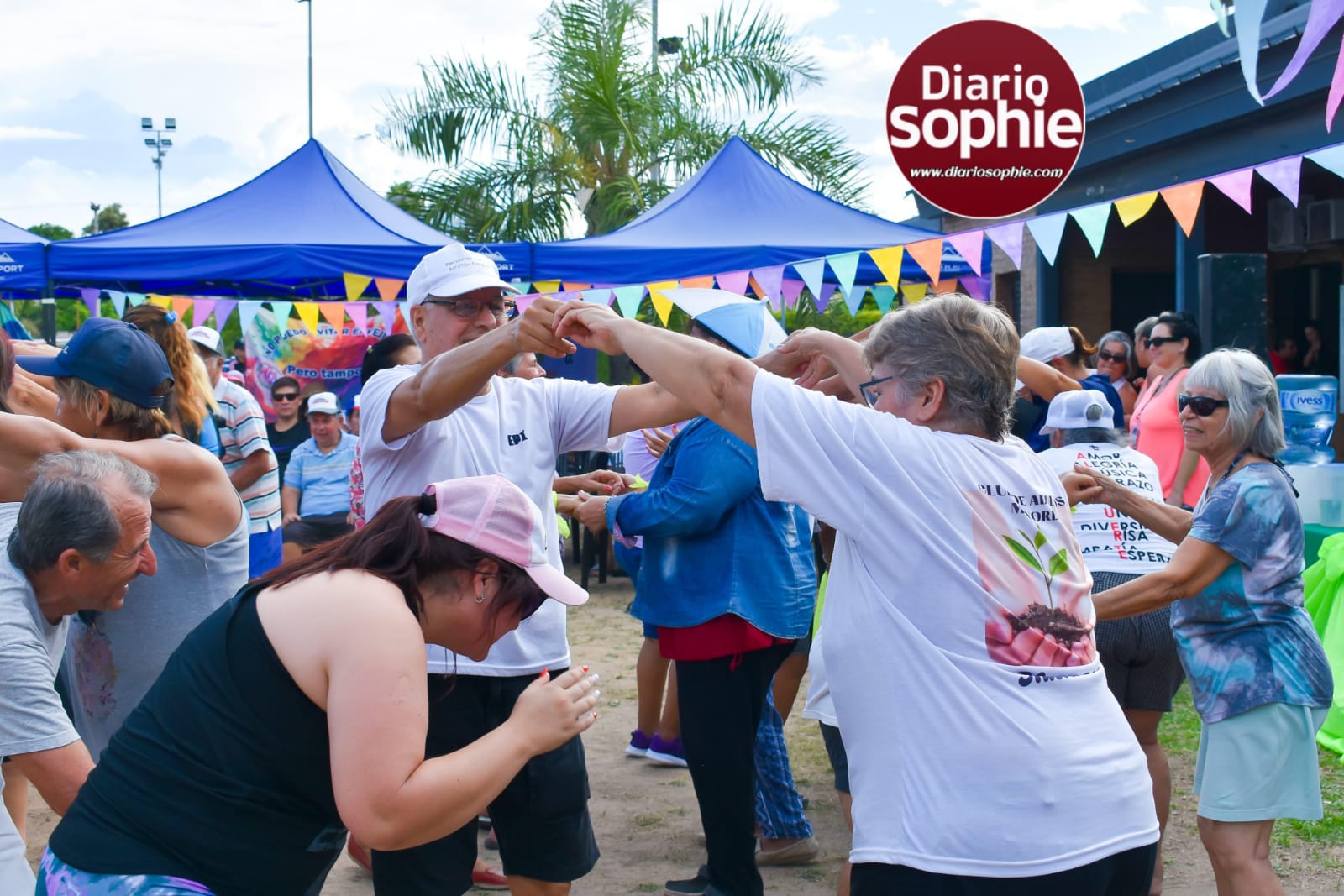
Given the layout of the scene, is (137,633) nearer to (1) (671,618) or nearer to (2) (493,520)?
(1) (671,618)

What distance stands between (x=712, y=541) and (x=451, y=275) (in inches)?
47.2

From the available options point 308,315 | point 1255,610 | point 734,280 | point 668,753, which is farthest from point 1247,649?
point 308,315

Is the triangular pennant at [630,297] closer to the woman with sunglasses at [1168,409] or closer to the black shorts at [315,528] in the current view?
the black shorts at [315,528]

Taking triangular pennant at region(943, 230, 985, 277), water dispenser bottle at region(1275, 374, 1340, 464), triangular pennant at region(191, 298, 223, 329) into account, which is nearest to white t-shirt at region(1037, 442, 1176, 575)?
triangular pennant at region(943, 230, 985, 277)

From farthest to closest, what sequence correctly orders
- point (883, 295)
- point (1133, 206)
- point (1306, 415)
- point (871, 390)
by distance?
point (883, 295), point (1306, 415), point (1133, 206), point (871, 390)

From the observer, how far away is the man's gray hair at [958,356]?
6.68ft

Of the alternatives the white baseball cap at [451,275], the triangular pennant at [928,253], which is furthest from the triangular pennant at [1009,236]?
the white baseball cap at [451,275]

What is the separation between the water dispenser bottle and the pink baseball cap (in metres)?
6.24

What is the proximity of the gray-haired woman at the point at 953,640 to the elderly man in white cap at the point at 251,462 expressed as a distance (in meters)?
3.65

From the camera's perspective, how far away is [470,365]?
277 cm

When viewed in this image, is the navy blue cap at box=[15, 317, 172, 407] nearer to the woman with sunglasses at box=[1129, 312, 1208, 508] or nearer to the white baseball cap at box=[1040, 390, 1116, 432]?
the white baseball cap at box=[1040, 390, 1116, 432]

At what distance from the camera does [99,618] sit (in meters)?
3.14

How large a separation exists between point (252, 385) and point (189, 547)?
28.8 feet

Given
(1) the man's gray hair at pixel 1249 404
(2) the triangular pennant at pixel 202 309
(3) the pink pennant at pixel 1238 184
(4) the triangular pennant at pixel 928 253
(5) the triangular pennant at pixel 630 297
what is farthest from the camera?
(2) the triangular pennant at pixel 202 309
